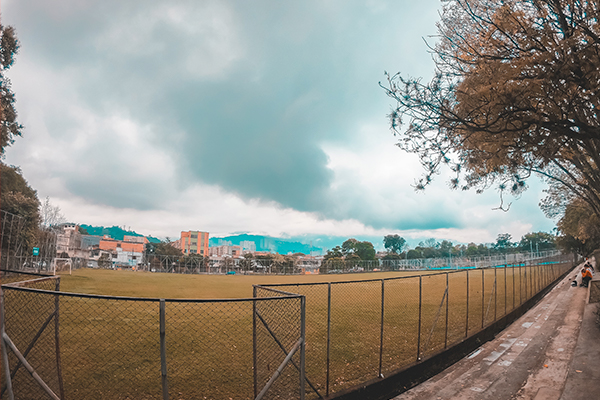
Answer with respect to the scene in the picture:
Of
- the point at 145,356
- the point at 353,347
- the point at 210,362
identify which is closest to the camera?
the point at 210,362

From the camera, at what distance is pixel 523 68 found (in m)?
5.39

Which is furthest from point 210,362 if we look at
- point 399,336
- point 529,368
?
point 529,368

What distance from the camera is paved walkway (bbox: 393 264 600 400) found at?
21.2 feet

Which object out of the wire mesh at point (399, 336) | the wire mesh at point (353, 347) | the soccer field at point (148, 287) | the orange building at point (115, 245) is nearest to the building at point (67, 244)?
the soccer field at point (148, 287)

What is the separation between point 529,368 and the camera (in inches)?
310

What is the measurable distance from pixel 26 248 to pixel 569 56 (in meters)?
36.7

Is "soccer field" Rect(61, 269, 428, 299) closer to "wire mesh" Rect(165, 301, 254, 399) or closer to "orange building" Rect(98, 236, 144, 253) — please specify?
"wire mesh" Rect(165, 301, 254, 399)

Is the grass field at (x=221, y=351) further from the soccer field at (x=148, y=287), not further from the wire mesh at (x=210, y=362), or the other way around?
the soccer field at (x=148, y=287)

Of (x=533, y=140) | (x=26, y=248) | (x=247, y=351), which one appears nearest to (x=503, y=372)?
(x=533, y=140)

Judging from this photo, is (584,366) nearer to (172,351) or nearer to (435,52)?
(435,52)

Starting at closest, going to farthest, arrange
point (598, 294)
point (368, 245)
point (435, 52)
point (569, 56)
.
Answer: point (569, 56) < point (435, 52) < point (598, 294) < point (368, 245)

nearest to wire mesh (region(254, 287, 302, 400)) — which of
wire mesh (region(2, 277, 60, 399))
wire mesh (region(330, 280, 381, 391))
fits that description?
wire mesh (region(330, 280, 381, 391))

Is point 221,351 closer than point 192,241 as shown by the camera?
Yes

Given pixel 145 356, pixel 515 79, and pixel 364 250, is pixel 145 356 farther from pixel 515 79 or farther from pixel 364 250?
pixel 364 250
